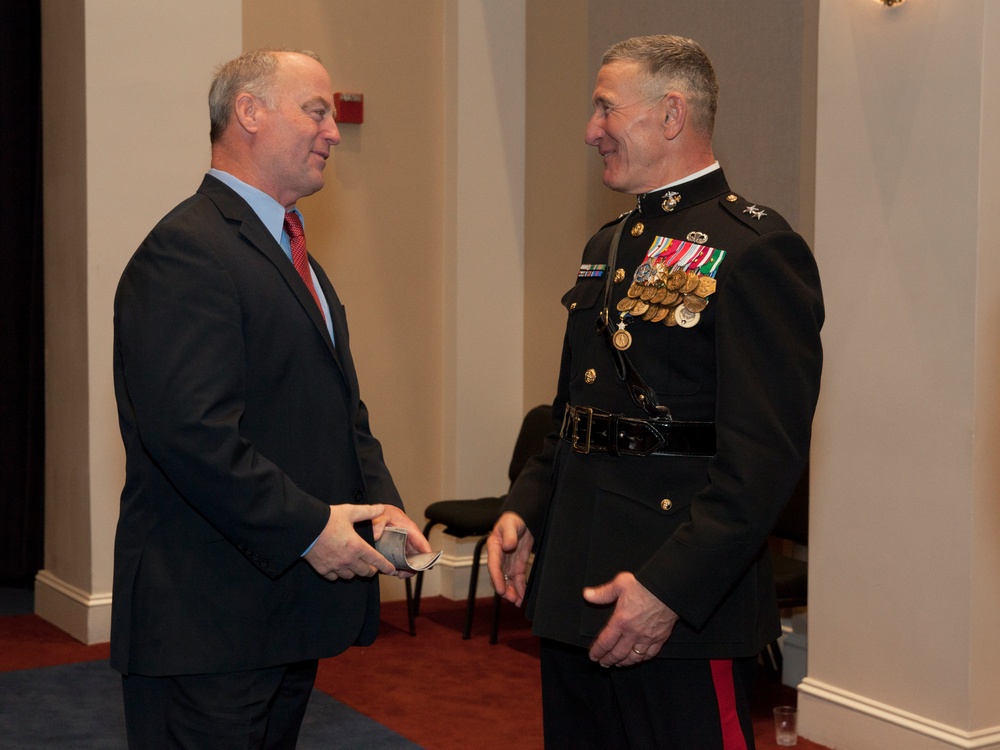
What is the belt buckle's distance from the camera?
2.11m

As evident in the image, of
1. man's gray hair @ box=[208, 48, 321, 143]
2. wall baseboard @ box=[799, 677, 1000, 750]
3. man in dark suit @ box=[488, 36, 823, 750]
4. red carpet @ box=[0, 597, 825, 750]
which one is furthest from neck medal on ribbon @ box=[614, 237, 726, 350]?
red carpet @ box=[0, 597, 825, 750]

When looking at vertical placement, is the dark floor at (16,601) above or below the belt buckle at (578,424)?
below

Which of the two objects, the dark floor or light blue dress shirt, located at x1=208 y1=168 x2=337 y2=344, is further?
the dark floor

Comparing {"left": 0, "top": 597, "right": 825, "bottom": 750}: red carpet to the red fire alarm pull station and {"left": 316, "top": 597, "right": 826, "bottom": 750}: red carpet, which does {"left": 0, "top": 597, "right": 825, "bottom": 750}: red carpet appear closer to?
{"left": 316, "top": 597, "right": 826, "bottom": 750}: red carpet

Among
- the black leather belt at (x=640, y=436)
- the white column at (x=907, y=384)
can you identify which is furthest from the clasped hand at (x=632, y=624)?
the white column at (x=907, y=384)

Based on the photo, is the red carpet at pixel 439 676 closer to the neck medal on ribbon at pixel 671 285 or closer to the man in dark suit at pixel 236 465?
the man in dark suit at pixel 236 465

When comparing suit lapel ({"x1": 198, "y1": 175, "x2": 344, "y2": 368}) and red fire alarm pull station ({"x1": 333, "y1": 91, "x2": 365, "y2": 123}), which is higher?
red fire alarm pull station ({"x1": 333, "y1": 91, "x2": 365, "y2": 123})

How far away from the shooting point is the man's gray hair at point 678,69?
2.11m

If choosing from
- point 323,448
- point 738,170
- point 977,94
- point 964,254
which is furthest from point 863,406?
point 323,448

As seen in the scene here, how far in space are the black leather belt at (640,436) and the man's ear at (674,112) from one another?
0.51 meters

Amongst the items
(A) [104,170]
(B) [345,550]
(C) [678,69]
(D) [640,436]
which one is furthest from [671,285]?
(A) [104,170]

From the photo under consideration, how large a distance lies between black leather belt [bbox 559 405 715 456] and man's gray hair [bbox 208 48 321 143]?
81 centimetres

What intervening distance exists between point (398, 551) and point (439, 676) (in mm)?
2533

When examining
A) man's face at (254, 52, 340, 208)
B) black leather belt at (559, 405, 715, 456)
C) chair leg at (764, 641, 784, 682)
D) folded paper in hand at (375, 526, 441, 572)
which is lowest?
chair leg at (764, 641, 784, 682)
